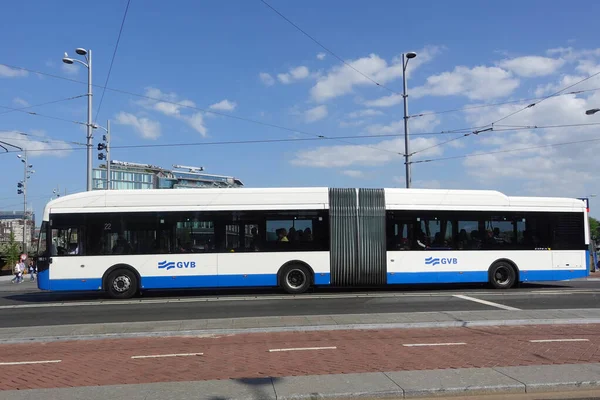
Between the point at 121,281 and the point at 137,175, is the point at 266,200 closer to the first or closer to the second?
the point at 121,281

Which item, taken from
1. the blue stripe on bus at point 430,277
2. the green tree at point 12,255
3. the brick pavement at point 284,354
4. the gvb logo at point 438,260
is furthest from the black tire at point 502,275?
the green tree at point 12,255

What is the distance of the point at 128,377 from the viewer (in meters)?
6.26

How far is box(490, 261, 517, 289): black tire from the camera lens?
16219 mm

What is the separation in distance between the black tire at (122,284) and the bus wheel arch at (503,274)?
1102 cm

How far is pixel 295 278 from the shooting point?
15508 mm

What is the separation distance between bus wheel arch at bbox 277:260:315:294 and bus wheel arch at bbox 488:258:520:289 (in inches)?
229

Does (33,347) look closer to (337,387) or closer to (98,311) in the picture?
(98,311)

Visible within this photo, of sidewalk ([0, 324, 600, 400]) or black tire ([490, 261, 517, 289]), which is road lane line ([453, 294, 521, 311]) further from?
sidewalk ([0, 324, 600, 400])

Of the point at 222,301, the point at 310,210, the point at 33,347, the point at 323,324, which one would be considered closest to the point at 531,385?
the point at 323,324

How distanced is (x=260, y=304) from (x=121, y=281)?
4.57 metres

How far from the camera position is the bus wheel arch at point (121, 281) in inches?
587

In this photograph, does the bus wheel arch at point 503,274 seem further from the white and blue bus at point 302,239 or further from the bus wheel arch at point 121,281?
the bus wheel arch at point 121,281

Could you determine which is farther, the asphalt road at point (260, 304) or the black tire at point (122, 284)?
the black tire at point (122, 284)

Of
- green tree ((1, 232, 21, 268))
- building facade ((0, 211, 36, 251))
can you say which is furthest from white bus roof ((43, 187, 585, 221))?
building facade ((0, 211, 36, 251))
